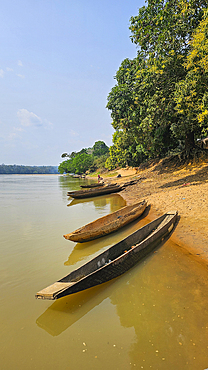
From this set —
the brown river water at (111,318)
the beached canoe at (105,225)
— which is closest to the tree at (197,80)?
the beached canoe at (105,225)

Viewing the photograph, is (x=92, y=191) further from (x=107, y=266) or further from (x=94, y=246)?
(x=107, y=266)

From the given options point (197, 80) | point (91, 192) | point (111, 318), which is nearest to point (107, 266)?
point (111, 318)

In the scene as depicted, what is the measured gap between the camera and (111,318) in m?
3.49

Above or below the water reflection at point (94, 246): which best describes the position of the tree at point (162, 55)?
above

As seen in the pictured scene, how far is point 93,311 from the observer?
367 cm

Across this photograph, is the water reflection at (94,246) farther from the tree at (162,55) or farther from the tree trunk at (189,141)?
the tree trunk at (189,141)

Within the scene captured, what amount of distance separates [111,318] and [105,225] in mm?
4341

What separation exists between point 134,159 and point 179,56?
28210 millimetres

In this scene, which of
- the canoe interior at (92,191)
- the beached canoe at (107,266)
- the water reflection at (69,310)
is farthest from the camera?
the canoe interior at (92,191)

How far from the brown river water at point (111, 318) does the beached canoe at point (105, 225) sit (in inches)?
33.7

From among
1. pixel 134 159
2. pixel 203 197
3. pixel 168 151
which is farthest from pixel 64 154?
pixel 203 197

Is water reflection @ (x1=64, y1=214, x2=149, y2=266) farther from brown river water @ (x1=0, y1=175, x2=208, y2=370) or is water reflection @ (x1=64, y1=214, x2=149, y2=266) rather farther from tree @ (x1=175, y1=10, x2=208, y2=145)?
tree @ (x1=175, y1=10, x2=208, y2=145)

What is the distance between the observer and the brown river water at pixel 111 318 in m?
2.74

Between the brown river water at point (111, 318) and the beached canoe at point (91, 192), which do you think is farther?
the beached canoe at point (91, 192)
